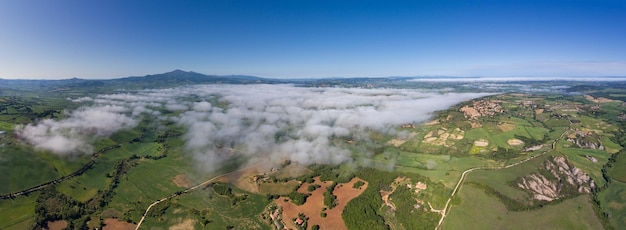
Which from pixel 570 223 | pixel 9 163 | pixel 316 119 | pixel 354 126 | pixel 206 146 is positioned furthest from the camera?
pixel 316 119

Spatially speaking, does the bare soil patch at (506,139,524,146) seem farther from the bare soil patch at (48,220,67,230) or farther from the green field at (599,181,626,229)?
the bare soil patch at (48,220,67,230)

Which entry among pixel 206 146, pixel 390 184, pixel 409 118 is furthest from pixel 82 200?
pixel 409 118

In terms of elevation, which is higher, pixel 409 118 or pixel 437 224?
pixel 409 118

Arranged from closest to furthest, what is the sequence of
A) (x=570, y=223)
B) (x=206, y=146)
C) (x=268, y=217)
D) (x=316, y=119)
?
(x=570, y=223) < (x=268, y=217) < (x=206, y=146) < (x=316, y=119)

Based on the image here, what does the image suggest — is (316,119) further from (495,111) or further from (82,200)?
(82,200)

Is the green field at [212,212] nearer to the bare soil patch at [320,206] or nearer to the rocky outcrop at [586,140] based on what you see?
the bare soil patch at [320,206]

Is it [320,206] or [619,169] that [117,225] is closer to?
[320,206]
